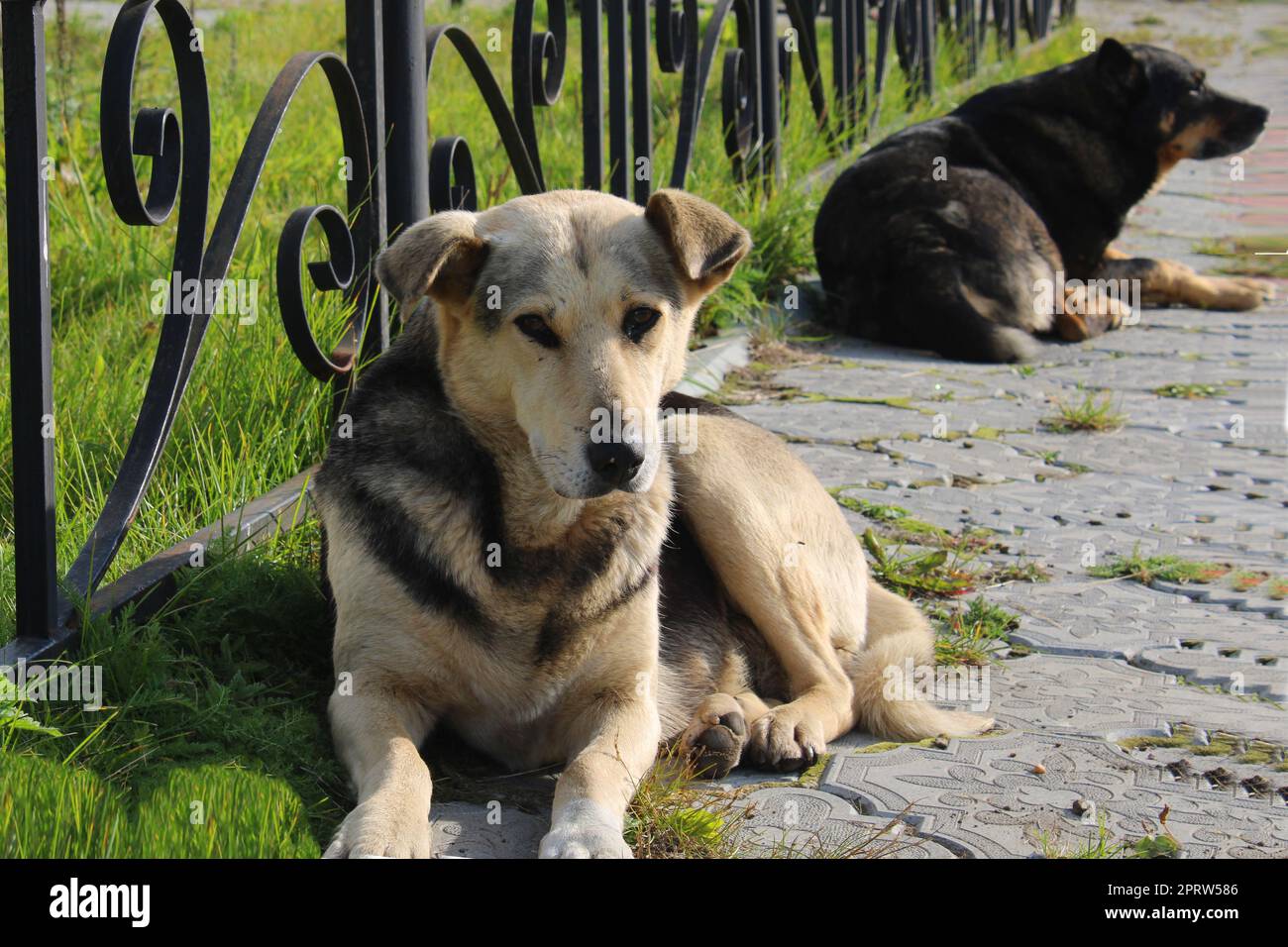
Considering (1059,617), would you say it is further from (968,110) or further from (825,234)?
(968,110)

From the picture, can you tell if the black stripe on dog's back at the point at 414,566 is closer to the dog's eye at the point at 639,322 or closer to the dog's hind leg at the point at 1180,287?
the dog's eye at the point at 639,322

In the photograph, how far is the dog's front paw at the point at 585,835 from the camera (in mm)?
2662

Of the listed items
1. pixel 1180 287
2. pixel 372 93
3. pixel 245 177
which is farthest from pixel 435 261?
pixel 1180 287

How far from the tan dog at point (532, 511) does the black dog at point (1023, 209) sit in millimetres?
4072

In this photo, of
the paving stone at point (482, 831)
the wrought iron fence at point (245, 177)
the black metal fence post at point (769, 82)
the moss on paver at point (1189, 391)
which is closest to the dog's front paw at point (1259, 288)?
the moss on paver at point (1189, 391)

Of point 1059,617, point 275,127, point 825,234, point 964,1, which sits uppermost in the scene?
point 964,1

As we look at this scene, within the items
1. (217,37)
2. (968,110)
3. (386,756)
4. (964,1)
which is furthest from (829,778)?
(964,1)

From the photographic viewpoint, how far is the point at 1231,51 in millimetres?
19125

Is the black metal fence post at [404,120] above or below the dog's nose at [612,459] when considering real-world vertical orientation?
above

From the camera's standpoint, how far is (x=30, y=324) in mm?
2963

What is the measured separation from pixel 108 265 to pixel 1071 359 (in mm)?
4784

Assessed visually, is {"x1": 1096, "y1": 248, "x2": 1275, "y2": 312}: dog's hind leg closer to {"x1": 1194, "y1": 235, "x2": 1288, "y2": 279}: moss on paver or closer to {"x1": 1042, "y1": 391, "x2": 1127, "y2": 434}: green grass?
{"x1": 1194, "y1": 235, "x2": 1288, "y2": 279}: moss on paver

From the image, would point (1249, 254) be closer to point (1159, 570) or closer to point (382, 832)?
point (1159, 570)

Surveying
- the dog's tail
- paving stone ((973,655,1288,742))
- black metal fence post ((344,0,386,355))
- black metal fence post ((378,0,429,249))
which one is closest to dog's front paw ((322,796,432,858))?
the dog's tail
